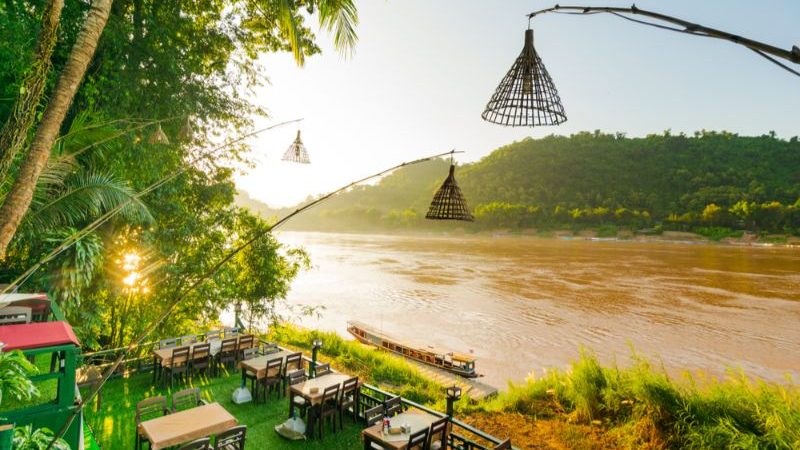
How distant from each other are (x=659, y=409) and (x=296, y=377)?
6.46m

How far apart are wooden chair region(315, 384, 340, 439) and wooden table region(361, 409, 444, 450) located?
995mm

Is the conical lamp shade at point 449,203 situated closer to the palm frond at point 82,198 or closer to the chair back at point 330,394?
the chair back at point 330,394

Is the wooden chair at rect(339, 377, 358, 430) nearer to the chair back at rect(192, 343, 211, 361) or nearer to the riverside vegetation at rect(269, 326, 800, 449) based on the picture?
the riverside vegetation at rect(269, 326, 800, 449)

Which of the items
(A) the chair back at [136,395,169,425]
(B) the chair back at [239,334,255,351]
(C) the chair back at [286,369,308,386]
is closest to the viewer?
(A) the chair back at [136,395,169,425]

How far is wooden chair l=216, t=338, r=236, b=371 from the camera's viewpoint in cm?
915

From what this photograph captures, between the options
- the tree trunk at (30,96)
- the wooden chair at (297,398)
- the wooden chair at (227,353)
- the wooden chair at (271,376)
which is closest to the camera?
the tree trunk at (30,96)

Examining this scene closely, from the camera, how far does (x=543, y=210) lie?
275ft

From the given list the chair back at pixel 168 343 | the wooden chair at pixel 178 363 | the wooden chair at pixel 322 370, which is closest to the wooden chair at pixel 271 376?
the wooden chair at pixel 322 370

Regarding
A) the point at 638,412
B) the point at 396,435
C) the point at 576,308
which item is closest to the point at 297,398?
the point at 396,435

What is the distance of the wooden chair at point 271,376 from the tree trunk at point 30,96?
6888 mm

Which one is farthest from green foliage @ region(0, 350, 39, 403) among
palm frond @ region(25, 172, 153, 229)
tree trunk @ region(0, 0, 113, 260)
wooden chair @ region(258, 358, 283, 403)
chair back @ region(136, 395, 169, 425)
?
wooden chair @ region(258, 358, 283, 403)

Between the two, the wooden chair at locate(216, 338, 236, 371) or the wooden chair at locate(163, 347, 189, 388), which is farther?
the wooden chair at locate(216, 338, 236, 371)

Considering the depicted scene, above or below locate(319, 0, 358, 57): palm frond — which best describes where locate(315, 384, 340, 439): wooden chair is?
below

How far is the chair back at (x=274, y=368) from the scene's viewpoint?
305 inches
